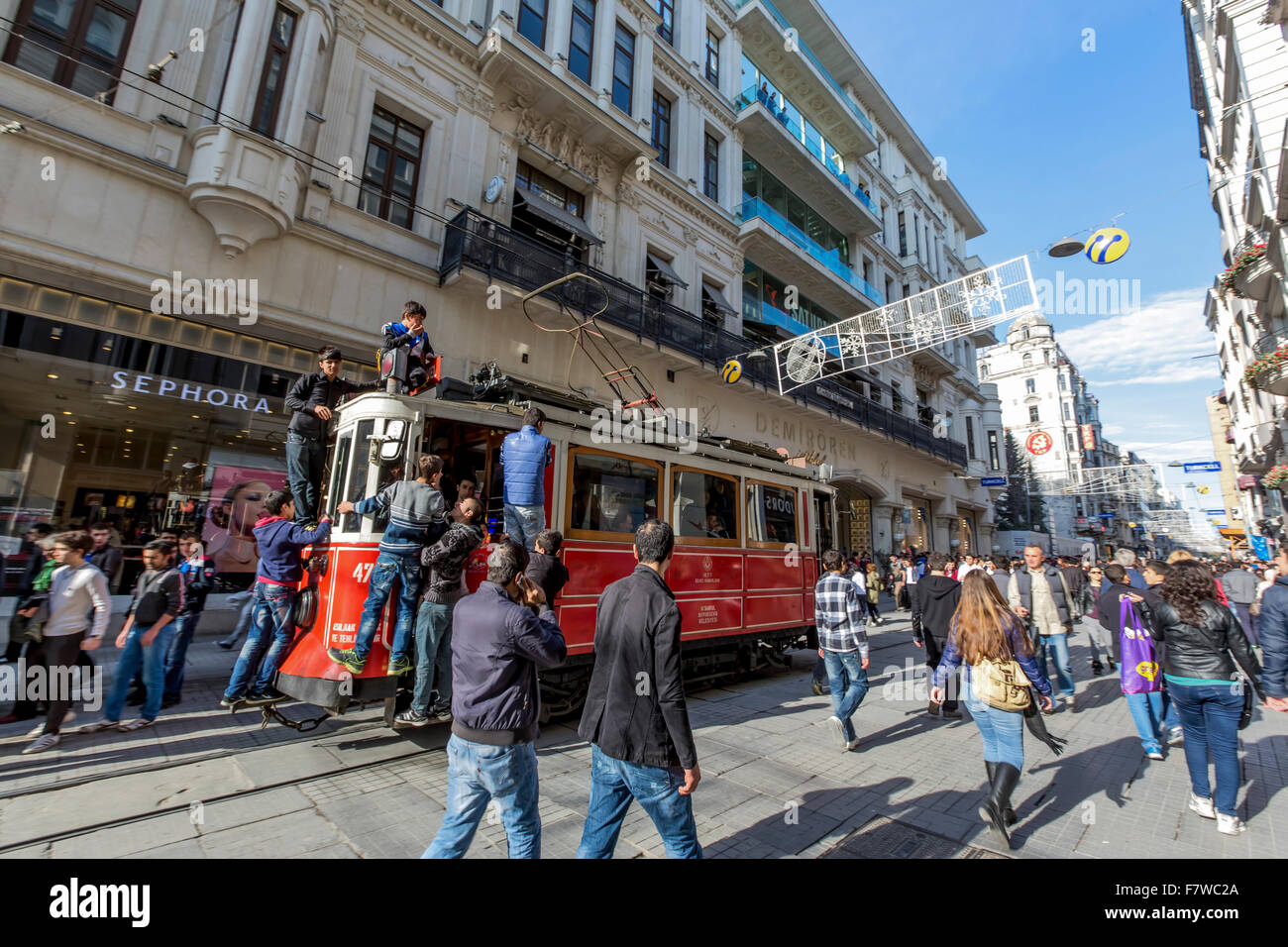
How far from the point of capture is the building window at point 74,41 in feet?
25.1

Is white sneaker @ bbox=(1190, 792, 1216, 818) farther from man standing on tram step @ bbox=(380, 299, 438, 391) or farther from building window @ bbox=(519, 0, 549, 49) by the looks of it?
building window @ bbox=(519, 0, 549, 49)

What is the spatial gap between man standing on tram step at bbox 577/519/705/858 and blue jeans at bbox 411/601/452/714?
255cm

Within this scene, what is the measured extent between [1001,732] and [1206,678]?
1642mm

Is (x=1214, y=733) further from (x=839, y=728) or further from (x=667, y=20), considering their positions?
(x=667, y=20)

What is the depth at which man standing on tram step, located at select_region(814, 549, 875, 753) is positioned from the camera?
17.8 feet

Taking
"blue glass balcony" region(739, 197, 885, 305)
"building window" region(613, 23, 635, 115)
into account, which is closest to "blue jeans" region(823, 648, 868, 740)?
"building window" region(613, 23, 635, 115)

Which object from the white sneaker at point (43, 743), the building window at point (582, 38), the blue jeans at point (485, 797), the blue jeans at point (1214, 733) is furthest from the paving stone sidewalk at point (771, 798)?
the building window at point (582, 38)

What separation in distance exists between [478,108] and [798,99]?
16.2m

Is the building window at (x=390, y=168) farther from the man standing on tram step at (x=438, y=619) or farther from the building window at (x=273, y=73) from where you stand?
the man standing on tram step at (x=438, y=619)

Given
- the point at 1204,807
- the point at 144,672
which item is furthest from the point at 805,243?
the point at 144,672

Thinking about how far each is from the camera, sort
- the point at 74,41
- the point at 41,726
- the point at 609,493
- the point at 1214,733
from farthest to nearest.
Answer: the point at 74,41, the point at 609,493, the point at 41,726, the point at 1214,733

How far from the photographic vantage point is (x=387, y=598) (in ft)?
15.5
